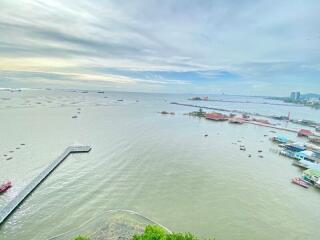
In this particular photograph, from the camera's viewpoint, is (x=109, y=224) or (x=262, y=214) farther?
(x=262, y=214)

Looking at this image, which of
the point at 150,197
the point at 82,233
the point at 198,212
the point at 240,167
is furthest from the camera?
the point at 240,167

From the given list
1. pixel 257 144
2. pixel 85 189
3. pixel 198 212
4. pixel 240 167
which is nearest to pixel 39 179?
pixel 85 189

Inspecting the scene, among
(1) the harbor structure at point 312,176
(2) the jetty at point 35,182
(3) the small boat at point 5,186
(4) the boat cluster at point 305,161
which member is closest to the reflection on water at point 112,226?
(2) the jetty at point 35,182

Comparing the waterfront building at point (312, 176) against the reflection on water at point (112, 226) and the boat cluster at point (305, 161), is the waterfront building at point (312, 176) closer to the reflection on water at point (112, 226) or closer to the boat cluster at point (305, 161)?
the boat cluster at point (305, 161)

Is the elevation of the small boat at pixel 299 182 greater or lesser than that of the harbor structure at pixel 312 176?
lesser

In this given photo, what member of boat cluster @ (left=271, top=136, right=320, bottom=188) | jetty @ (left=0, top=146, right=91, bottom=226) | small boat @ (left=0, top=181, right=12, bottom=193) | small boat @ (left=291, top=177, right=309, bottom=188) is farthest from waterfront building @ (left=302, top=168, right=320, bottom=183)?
small boat @ (left=0, top=181, right=12, bottom=193)

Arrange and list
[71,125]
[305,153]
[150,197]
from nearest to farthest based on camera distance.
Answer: [150,197] → [305,153] → [71,125]

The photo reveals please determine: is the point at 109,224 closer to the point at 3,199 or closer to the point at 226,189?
the point at 3,199
